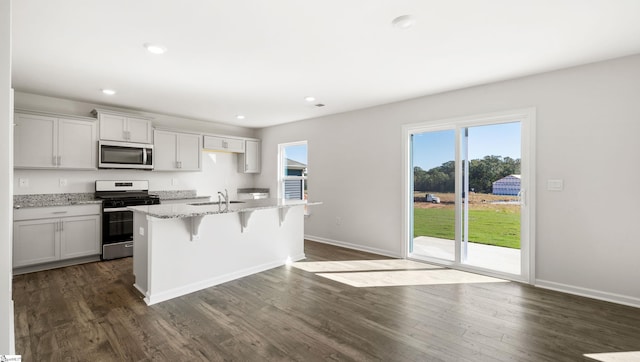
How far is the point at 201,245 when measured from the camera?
347 cm

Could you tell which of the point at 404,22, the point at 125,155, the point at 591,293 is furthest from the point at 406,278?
the point at 125,155

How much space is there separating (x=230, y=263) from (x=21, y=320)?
187cm

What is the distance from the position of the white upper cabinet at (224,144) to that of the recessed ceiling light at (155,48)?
10.6ft

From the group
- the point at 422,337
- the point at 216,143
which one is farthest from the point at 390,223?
the point at 216,143

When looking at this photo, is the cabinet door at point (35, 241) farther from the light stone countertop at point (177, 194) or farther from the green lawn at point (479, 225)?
the green lawn at point (479, 225)

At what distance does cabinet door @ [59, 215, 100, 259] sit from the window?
334cm

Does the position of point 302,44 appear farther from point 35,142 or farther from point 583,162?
point 35,142

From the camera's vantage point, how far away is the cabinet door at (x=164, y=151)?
533 cm

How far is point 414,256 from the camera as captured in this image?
15.1ft

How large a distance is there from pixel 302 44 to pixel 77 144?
12.8 feet

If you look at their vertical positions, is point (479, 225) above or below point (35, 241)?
above

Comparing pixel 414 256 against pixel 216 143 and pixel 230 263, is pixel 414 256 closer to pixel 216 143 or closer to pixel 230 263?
pixel 230 263

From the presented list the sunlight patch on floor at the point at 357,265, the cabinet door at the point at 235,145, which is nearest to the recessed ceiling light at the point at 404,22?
the sunlight patch on floor at the point at 357,265

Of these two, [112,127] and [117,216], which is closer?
[117,216]
